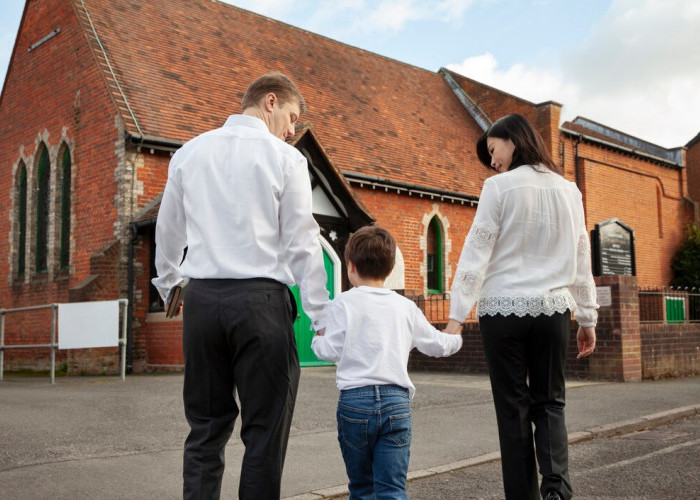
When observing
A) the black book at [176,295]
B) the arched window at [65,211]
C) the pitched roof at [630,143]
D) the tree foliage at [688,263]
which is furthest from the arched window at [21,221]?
the tree foliage at [688,263]

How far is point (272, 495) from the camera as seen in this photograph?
2.86 m

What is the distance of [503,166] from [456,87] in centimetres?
2386

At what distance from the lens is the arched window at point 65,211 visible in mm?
17016

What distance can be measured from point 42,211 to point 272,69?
6868 mm

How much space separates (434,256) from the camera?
20.5 meters

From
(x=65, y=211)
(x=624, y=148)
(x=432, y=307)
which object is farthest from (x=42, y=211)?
(x=624, y=148)

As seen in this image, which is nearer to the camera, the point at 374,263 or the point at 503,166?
the point at 374,263

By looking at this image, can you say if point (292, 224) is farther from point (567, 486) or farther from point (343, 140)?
point (343, 140)

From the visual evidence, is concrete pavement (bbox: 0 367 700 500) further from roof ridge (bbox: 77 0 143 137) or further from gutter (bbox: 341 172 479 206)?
gutter (bbox: 341 172 479 206)

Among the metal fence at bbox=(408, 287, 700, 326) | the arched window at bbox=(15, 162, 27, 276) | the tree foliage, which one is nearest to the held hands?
the metal fence at bbox=(408, 287, 700, 326)

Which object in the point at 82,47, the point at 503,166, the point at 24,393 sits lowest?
the point at 24,393

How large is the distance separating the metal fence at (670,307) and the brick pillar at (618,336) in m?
3.37

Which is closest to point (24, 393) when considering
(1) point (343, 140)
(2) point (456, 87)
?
(1) point (343, 140)

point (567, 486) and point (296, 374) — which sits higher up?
point (296, 374)
